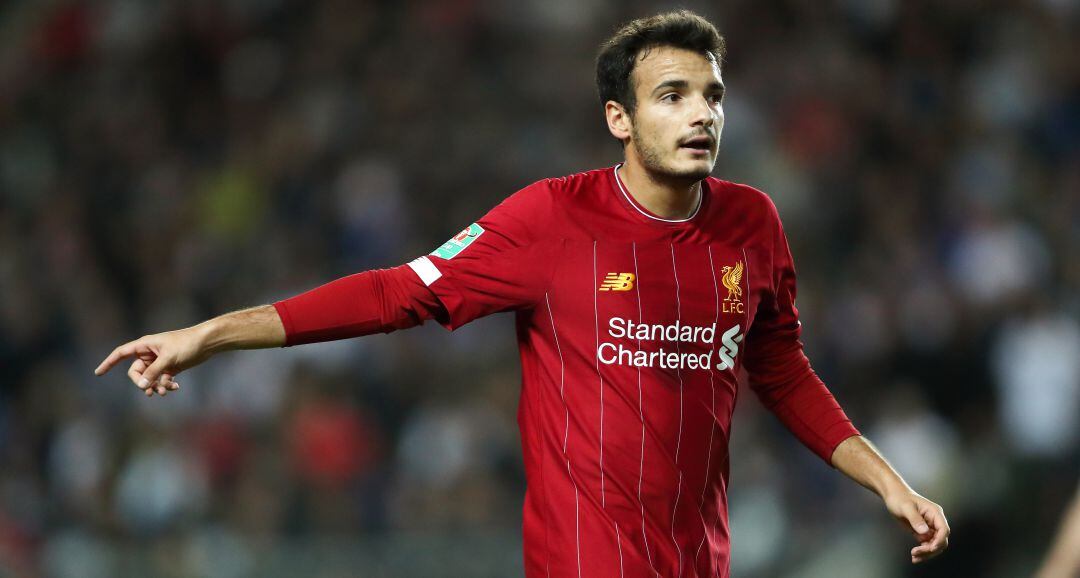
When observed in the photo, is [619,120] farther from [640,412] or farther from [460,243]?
[640,412]

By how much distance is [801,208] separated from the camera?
991cm

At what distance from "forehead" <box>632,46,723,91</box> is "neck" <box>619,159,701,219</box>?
25 centimetres

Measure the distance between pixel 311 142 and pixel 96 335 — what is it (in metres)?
2.34

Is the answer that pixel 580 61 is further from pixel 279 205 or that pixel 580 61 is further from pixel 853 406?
pixel 853 406

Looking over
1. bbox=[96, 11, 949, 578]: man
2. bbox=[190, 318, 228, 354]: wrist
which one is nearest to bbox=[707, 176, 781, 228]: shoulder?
bbox=[96, 11, 949, 578]: man

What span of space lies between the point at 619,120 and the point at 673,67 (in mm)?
262

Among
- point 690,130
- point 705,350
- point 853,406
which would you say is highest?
point 690,130

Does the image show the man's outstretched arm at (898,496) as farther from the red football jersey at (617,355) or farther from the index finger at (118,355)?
the index finger at (118,355)

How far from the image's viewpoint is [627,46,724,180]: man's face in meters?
4.03

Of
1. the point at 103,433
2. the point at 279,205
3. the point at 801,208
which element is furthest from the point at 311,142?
the point at 801,208

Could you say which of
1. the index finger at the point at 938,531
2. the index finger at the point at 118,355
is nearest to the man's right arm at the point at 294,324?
the index finger at the point at 118,355

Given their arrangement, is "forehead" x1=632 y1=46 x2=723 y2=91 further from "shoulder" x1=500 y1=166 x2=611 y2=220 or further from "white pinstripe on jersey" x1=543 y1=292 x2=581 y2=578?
"white pinstripe on jersey" x1=543 y1=292 x2=581 y2=578

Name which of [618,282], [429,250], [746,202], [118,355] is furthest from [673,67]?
[429,250]

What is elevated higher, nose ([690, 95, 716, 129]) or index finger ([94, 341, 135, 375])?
nose ([690, 95, 716, 129])
